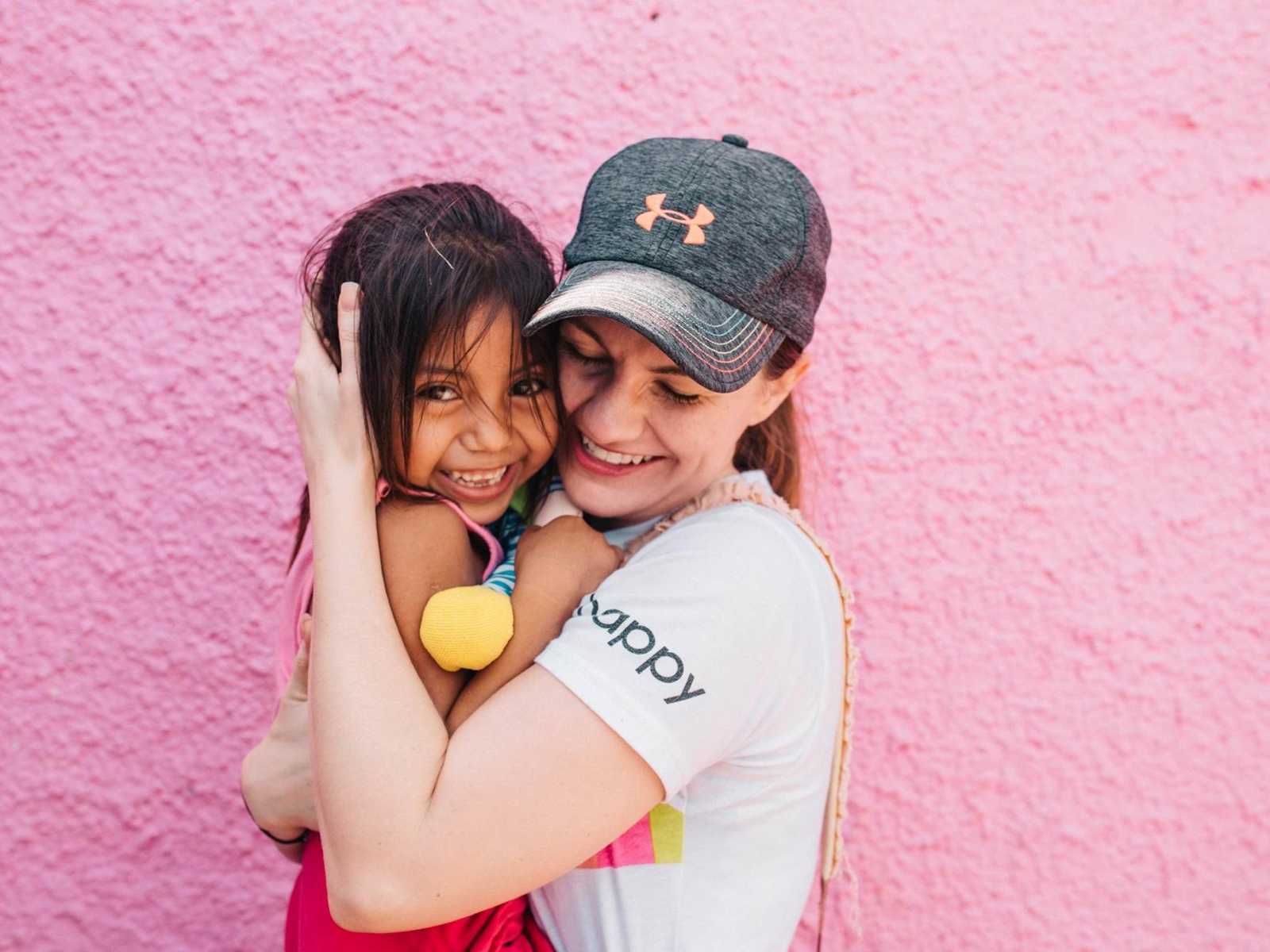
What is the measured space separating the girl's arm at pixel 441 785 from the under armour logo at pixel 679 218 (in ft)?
1.95

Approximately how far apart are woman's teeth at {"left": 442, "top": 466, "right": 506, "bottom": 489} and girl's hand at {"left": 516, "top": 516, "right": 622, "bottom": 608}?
0.11 m

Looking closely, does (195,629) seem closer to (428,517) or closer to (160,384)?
(160,384)

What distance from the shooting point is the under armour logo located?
126 cm

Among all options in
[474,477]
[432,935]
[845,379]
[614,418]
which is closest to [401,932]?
[432,935]

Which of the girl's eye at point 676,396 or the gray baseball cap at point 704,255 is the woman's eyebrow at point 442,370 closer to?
the gray baseball cap at point 704,255

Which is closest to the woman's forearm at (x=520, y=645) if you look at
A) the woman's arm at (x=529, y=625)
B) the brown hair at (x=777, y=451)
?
the woman's arm at (x=529, y=625)

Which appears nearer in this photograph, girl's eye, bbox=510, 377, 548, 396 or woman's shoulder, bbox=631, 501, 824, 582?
woman's shoulder, bbox=631, 501, 824, 582

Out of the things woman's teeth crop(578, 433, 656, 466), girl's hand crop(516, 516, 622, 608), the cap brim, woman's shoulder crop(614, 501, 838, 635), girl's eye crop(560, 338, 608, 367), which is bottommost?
girl's hand crop(516, 516, 622, 608)

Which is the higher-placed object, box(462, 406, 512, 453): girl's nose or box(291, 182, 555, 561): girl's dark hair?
box(291, 182, 555, 561): girl's dark hair

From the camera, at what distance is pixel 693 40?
5.97ft

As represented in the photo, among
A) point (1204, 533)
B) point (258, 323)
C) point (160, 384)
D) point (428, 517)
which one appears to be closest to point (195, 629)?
point (160, 384)

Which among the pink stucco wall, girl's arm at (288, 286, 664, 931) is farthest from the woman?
the pink stucco wall

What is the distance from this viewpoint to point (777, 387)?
1.46 meters

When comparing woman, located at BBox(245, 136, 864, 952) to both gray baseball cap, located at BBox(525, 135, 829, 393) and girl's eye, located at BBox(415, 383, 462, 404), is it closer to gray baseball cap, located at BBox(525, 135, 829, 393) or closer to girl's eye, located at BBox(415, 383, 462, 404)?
gray baseball cap, located at BBox(525, 135, 829, 393)
